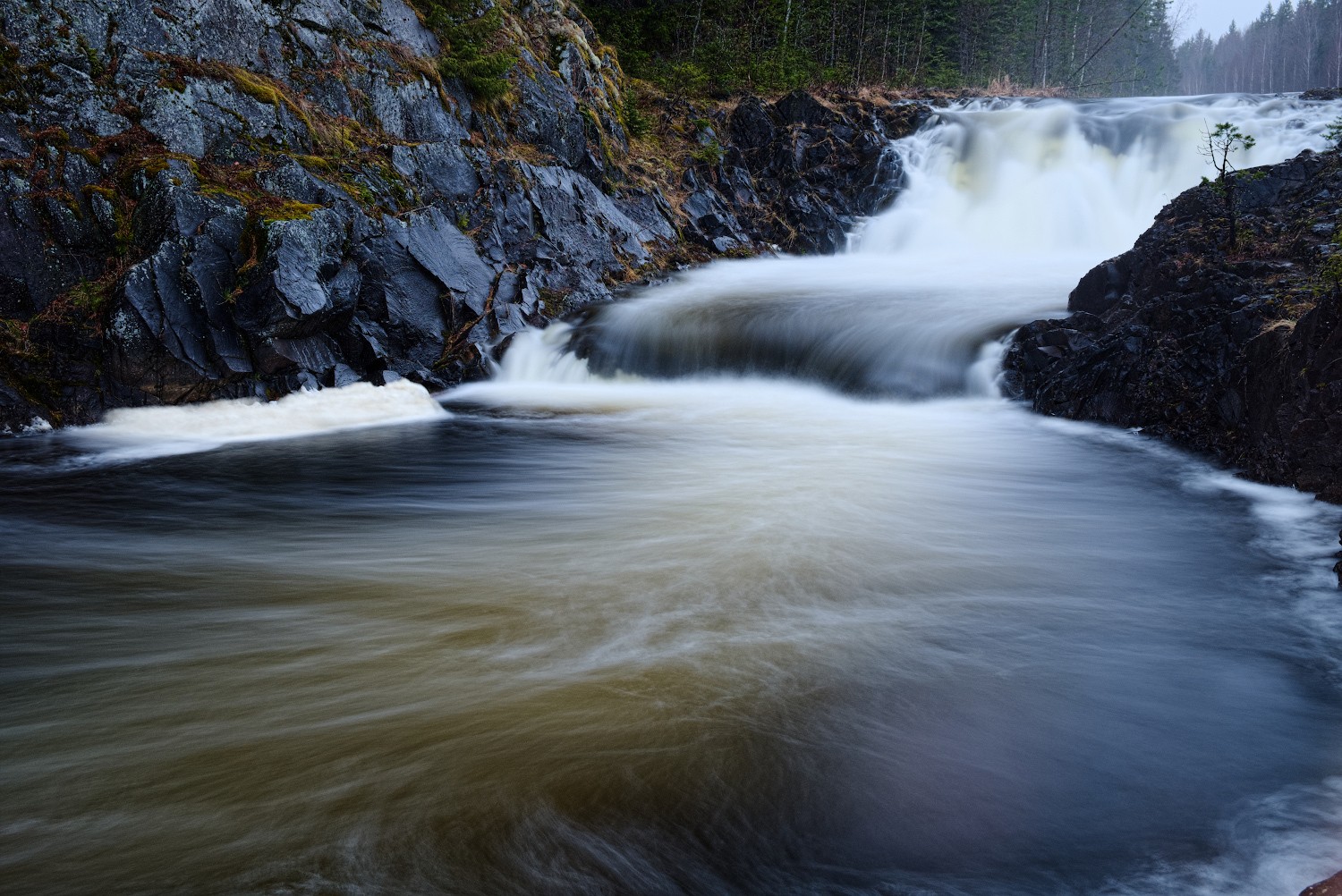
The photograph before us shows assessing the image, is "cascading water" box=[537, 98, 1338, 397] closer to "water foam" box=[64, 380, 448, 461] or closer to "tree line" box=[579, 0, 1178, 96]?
"water foam" box=[64, 380, 448, 461]

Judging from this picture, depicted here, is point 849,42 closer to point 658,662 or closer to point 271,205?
point 271,205

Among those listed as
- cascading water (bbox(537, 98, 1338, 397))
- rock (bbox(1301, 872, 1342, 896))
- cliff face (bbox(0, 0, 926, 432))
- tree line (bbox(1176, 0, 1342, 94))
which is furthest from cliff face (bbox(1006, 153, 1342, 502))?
tree line (bbox(1176, 0, 1342, 94))

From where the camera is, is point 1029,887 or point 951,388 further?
point 951,388

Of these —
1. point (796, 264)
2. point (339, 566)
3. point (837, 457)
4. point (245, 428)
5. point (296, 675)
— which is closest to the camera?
point (296, 675)

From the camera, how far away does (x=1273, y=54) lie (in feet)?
228

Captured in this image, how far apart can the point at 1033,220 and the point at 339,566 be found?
1810 centimetres

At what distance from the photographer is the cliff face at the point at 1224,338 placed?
6.37 metres

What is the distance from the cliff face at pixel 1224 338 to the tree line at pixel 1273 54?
54328 mm

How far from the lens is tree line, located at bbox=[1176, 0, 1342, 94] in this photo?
182 ft

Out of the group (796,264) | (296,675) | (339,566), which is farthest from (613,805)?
(796,264)

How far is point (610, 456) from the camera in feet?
28.2

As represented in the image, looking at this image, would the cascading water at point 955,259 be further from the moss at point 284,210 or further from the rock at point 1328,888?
the rock at point 1328,888

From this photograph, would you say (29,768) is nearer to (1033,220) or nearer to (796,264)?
(796,264)

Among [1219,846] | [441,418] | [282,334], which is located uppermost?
[282,334]
